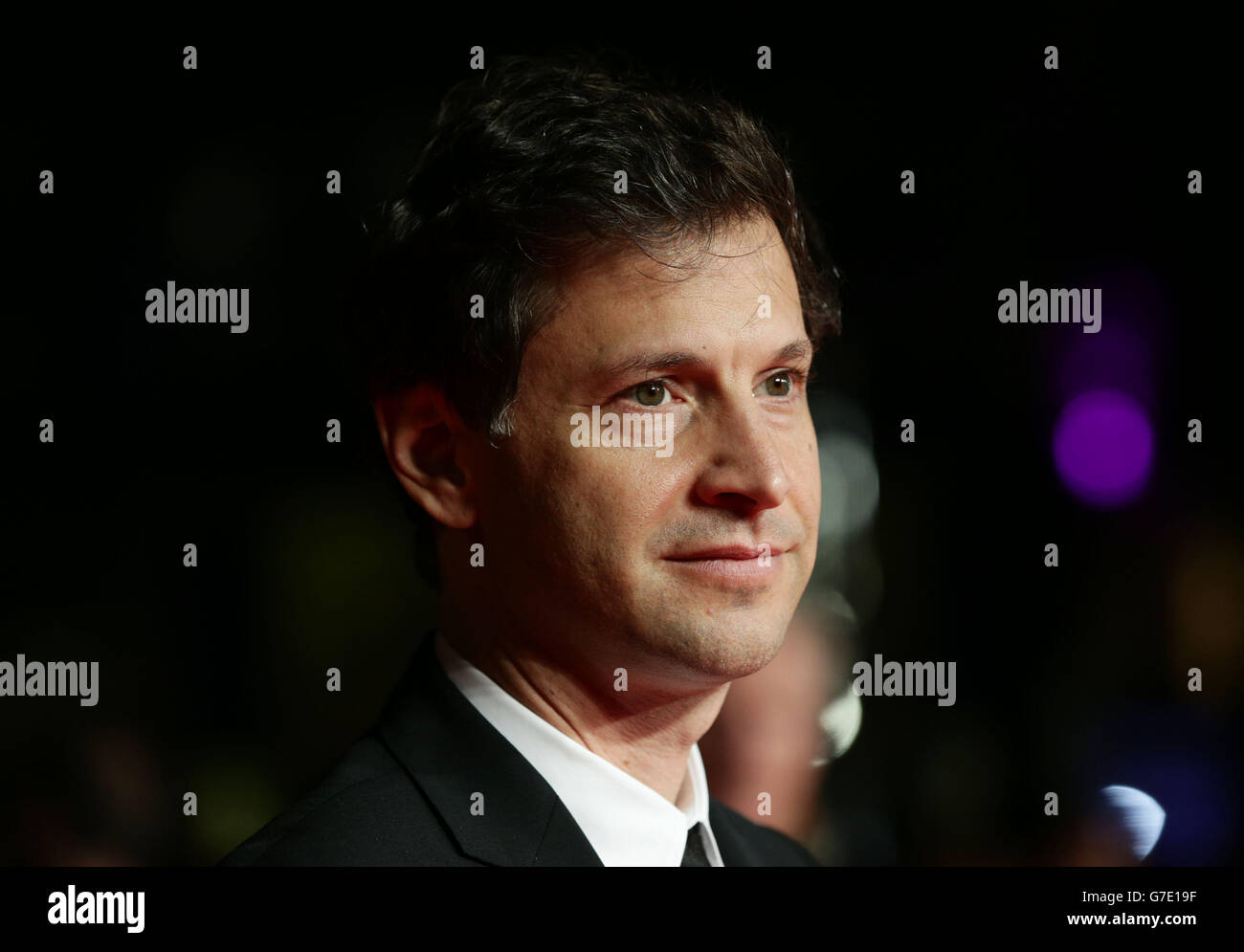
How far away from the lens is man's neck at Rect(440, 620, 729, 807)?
2.17 meters

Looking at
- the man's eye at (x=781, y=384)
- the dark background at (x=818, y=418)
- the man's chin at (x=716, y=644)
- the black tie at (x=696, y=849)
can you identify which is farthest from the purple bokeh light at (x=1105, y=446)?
the black tie at (x=696, y=849)

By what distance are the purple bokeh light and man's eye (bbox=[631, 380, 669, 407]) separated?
1169 millimetres

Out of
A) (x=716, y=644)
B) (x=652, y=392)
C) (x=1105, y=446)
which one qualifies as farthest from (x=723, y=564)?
(x=1105, y=446)

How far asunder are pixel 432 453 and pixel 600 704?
581mm

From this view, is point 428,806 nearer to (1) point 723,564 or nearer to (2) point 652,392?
(1) point 723,564

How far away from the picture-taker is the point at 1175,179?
2762 mm

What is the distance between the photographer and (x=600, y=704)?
7.17 ft

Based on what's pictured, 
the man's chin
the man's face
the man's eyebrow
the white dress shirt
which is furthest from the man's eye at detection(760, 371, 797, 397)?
the white dress shirt

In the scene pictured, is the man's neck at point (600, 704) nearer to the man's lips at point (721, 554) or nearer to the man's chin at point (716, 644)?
the man's chin at point (716, 644)

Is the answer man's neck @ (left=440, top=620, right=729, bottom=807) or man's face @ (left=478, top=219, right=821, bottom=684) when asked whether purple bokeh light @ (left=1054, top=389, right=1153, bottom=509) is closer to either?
man's face @ (left=478, top=219, right=821, bottom=684)

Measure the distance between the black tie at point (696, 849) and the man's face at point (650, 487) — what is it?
451mm

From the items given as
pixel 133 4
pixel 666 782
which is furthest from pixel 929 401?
pixel 133 4

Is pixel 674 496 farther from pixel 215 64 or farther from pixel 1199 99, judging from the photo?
pixel 1199 99

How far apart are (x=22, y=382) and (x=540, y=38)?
4.58ft
